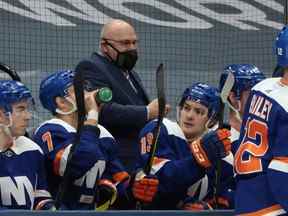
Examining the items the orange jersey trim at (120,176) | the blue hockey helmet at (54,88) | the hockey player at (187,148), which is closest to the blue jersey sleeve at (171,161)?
the hockey player at (187,148)

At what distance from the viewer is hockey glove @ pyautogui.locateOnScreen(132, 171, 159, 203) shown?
12.7 ft

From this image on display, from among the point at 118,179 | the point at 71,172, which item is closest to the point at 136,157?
the point at 118,179

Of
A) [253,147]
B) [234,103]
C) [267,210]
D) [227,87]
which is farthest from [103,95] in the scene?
[267,210]

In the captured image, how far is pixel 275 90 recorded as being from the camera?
131 inches

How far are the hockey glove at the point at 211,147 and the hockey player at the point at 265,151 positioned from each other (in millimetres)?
370

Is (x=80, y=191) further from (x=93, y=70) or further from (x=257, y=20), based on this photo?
(x=257, y=20)

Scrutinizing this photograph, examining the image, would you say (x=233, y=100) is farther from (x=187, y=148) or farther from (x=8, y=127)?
(x=8, y=127)

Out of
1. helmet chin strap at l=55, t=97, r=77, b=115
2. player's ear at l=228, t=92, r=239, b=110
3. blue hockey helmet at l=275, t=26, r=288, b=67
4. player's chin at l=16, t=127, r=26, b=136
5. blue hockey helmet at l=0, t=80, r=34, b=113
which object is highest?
blue hockey helmet at l=275, t=26, r=288, b=67

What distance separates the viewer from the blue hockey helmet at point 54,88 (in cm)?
411

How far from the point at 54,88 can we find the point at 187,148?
570mm

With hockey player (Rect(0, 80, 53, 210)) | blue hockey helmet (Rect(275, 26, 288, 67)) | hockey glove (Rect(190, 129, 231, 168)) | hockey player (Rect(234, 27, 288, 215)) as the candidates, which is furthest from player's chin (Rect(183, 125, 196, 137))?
blue hockey helmet (Rect(275, 26, 288, 67))

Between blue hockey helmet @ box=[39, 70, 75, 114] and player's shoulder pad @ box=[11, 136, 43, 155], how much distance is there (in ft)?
0.76

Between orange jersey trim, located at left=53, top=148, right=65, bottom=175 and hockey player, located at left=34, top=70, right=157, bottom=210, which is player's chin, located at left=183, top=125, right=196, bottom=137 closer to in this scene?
hockey player, located at left=34, top=70, right=157, bottom=210

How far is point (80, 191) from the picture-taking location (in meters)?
3.98
